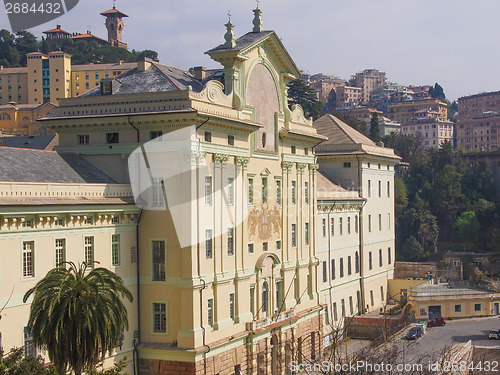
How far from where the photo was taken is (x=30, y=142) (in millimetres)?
59500

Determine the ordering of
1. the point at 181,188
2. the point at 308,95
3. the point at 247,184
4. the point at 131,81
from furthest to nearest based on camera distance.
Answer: the point at 308,95 → the point at 247,184 → the point at 131,81 → the point at 181,188

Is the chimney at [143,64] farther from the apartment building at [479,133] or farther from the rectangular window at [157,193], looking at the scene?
the apartment building at [479,133]

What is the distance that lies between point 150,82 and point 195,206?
22.2ft

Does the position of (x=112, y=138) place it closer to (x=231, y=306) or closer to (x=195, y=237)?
(x=195, y=237)

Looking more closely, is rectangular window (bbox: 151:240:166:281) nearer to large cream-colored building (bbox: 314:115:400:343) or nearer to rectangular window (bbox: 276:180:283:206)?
rectangular window (bbox: 276:180:283:206)

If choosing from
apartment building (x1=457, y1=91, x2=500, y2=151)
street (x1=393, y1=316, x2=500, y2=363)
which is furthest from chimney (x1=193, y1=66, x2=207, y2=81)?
apartment building (x1=457, y1=91, x2=500, y2=151)

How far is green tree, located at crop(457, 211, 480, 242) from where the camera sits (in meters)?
102

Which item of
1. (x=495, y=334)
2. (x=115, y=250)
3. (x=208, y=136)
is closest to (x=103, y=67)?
(x=495, y=334)

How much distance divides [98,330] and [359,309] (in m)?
42.0

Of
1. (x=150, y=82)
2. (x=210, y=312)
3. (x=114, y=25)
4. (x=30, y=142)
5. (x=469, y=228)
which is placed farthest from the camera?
(x=114, y=25)

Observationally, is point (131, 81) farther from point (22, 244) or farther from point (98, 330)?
point (98, 330)

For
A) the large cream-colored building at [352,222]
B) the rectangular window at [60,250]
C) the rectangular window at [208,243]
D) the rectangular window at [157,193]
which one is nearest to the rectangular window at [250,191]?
the rectangular window at [208,243]

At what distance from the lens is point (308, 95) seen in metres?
112

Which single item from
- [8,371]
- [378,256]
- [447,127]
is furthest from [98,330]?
[447,127]
